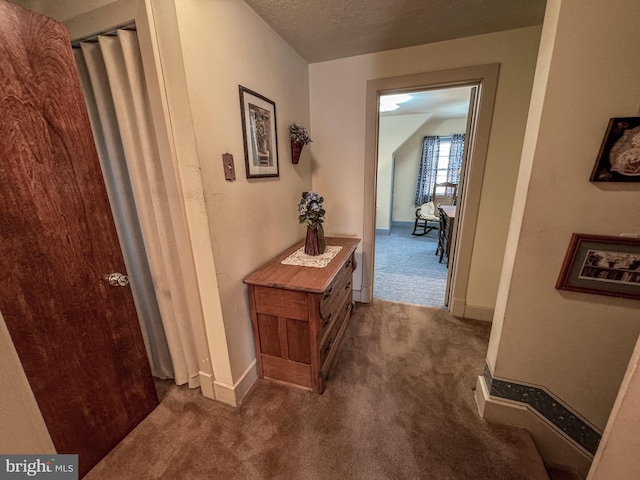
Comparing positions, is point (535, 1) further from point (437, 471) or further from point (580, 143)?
point (437, 471)

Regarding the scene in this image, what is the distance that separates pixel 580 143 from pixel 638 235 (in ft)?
1.47

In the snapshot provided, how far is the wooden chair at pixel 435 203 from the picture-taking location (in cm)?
507

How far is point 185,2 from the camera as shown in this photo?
40.1 inches

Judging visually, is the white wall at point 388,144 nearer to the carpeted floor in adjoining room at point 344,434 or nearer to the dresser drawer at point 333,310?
the dresser drawer at point 333,310

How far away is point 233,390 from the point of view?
1.44 metres

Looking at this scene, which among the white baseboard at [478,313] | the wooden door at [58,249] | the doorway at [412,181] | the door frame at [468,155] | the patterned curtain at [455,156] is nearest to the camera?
the wooden door at [58,249]

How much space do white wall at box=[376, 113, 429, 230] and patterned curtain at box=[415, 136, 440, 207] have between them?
0.74 meters

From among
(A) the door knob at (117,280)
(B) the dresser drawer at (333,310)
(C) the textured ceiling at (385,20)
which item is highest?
(C) the textured ceiling at (385,20)

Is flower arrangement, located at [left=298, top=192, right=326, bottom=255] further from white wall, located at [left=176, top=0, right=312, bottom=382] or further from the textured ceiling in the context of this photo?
the textured ceiling

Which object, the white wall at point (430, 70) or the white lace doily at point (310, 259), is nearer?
the white lace doily at point (310, 259)

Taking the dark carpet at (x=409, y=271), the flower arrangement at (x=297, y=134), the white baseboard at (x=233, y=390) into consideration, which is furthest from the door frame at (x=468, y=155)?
the white baseboard at (x=233, y=390)

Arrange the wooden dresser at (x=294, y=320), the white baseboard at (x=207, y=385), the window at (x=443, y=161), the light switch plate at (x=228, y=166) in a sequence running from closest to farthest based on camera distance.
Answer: the light switch plate at (x=228, y=166), the wooden dresser at (x=294, y=320), the white baseboard at (x=207, y=385), the window at (x=443, y=161)

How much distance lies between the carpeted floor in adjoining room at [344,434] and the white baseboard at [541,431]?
54 millimetres

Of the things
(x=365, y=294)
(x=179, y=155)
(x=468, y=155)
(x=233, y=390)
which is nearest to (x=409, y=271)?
(x=365, y=294)
